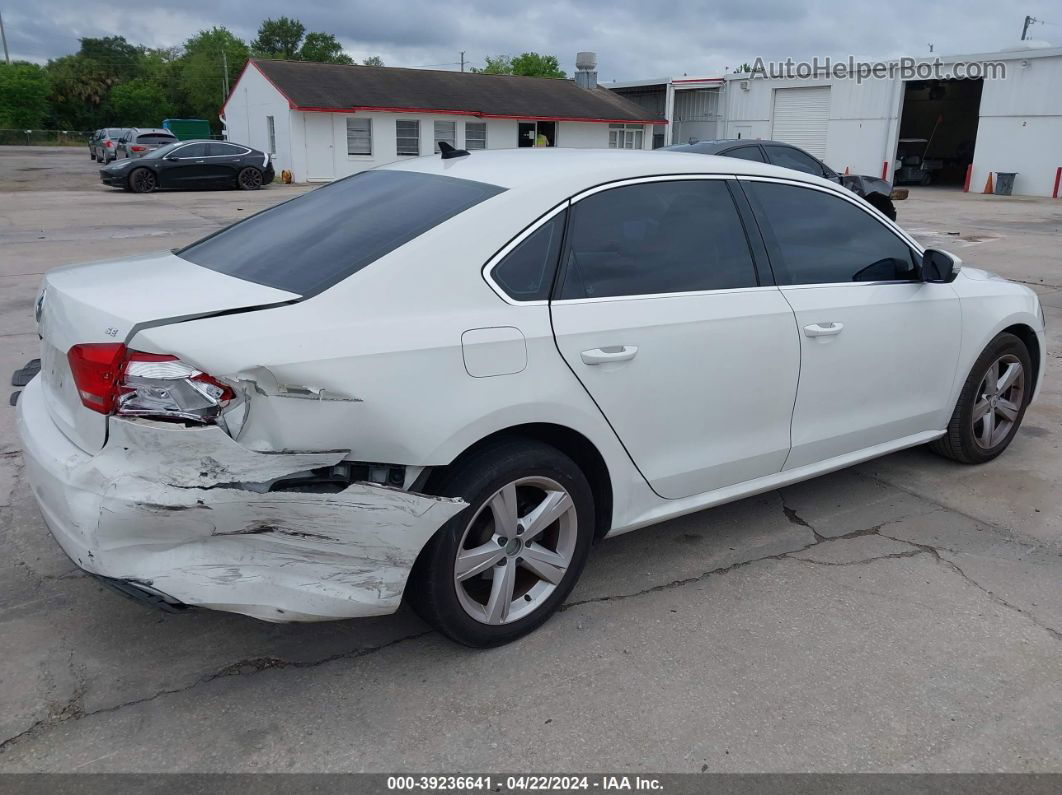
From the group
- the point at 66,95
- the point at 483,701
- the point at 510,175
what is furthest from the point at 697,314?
the point at 66,95

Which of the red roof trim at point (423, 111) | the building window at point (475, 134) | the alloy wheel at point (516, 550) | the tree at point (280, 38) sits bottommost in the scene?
the alloy wheel at point (516, 550)

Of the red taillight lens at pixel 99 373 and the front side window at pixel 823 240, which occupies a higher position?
the front side window at pixel 823 240

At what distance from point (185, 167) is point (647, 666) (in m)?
25.8

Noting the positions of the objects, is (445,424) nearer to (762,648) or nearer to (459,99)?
(762,648)

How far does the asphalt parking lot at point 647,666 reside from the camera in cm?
260

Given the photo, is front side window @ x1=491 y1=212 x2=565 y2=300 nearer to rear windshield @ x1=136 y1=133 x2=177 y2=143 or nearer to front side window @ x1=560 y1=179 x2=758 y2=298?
front side window @ x1=560 y1=179 x2=758 y2=298

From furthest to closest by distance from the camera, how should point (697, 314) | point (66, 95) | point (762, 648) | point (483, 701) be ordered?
point (66, 95)
point (697, 314)
point (762, 648)
point (483, 701)

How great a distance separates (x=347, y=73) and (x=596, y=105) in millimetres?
10785

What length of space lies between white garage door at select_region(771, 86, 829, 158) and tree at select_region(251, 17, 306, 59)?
7334 centimetres

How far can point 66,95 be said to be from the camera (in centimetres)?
7019

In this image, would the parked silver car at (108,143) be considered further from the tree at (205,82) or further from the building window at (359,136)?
the tree at (205,82)

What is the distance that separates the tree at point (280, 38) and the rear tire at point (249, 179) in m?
76.3

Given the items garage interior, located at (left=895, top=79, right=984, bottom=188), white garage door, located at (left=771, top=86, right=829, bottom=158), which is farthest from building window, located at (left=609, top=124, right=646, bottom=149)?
garage interior, located at (left=895, top=79, right=984, bottom=188)

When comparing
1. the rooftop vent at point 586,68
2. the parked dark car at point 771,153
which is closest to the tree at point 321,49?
the rooftop vent at point 586,68
